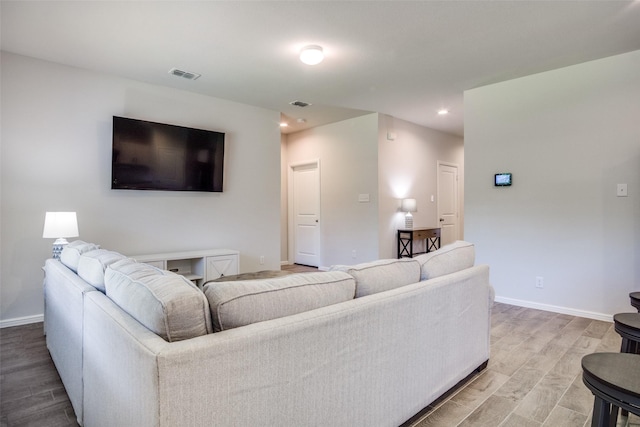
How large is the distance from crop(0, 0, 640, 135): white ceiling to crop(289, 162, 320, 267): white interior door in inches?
94.5

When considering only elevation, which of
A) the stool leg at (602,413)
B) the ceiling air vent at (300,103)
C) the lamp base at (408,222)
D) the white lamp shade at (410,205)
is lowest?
the stool leg at (602,413)

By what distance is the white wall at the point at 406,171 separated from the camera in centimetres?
544

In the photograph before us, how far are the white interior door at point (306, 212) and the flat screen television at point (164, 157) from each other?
2123mm

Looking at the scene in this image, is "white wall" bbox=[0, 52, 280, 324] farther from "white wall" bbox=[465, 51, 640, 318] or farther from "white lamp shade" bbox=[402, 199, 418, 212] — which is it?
"white wall" bbox=[465, 51, 640, 318]

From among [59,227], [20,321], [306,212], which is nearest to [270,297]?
[59,227]

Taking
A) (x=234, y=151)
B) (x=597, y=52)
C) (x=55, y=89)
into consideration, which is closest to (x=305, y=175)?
(x=234, y=151)

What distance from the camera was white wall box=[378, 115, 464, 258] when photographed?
5435 mm

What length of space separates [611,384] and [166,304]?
144 cm

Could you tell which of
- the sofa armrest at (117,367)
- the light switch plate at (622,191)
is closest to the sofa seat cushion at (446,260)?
the sofa armrest at (117,367)

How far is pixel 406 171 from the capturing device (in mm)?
5859

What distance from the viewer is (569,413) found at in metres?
1.80

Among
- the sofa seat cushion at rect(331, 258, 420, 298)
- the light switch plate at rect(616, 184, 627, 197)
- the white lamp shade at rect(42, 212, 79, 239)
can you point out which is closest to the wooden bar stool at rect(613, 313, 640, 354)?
the sofa seat cushion at rect(331, 258, 420, 298)

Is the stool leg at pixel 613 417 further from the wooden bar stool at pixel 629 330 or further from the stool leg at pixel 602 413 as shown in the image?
the wooden bar stool at pixel 629 330

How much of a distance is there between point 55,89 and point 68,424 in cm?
315
